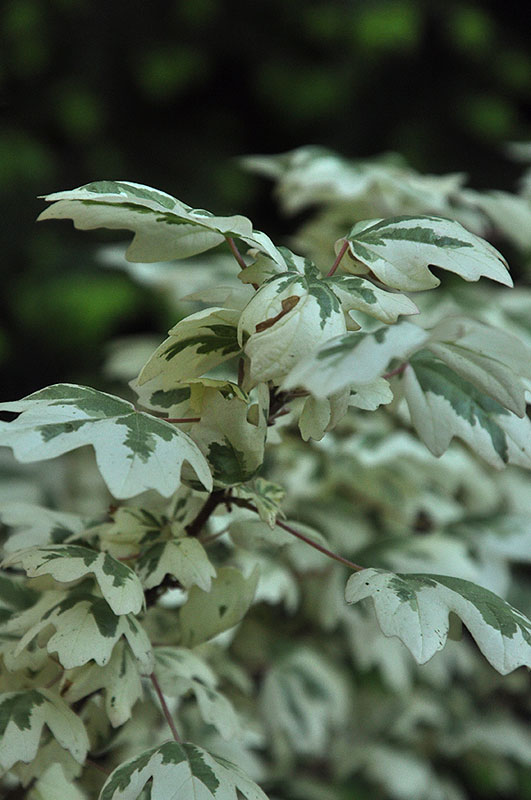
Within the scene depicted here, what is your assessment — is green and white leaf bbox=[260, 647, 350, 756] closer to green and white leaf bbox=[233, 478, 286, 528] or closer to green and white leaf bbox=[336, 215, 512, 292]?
green and white leaf bbox=[233, 478, 286, 528]

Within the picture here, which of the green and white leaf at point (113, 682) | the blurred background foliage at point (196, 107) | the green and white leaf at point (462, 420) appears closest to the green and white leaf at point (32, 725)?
the green and white leaf at point (113, 682)

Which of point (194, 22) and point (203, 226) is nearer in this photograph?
point (203, 226)

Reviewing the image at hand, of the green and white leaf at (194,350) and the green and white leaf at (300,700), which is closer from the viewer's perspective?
the green and white leaf at (194,350)

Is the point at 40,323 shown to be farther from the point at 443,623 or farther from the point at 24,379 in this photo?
the point at 443,623

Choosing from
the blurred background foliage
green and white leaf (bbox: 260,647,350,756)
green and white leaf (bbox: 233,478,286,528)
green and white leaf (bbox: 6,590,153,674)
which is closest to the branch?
green and white leaf (bbox: 233,478,286,528)

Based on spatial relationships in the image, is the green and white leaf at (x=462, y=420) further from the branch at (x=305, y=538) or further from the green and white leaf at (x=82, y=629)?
the green and white leaf at (x=82, y=629)

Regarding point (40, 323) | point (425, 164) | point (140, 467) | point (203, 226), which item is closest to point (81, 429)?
point (140, 467)
